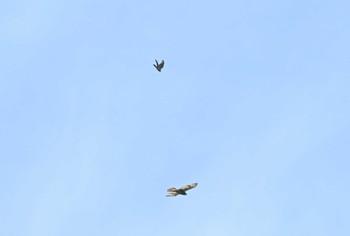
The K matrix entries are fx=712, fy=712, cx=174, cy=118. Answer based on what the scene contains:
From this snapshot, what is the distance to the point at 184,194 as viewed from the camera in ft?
226

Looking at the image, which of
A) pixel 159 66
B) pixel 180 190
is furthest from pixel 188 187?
pixel 159 66

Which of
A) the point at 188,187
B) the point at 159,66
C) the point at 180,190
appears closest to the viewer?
the point at 188,187

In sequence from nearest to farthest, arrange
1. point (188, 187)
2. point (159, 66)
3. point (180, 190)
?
point (188, 187), point (180, 190), point (159, 66)

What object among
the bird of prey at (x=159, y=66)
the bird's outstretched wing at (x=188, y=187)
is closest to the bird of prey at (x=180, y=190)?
the bird's outstretched wing at (x=188, y=187)

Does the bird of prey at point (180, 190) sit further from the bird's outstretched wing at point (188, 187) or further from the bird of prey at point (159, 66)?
the bird of prey at point (159, 66)

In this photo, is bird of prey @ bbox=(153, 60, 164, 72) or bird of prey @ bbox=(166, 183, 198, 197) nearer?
bird of prey @ bbox=(166, 183, 198, 197)

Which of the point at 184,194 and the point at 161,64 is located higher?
the point at 161,64

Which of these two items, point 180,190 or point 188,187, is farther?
point 180,190

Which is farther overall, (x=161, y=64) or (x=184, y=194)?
(x=161, y=64)

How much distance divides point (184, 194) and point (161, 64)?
38324 millimetres

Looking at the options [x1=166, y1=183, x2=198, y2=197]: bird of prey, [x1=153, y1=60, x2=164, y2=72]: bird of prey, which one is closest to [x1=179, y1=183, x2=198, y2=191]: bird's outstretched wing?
[x1=166, y1=183, x2=198, y2=197]: bird of prey

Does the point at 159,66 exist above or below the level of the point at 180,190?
above

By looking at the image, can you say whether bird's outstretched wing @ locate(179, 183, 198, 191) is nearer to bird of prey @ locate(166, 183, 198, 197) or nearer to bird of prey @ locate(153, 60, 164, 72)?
bird of prey @ locate(166, 183, 198, 197)

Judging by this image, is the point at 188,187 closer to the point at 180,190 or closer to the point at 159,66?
the point at 180,190
